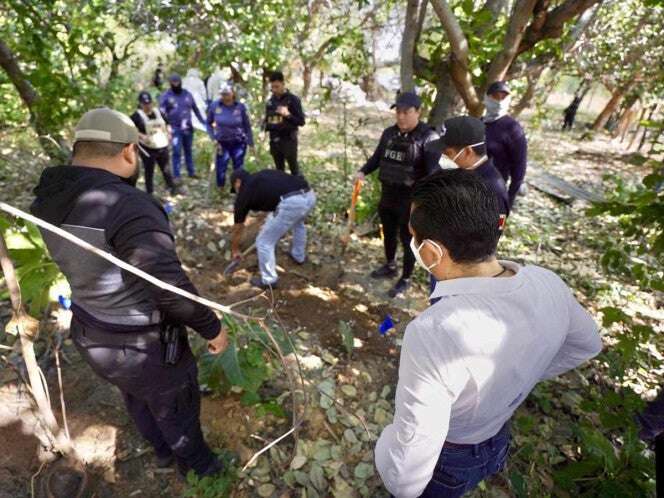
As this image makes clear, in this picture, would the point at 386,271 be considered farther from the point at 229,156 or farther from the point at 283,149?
the point at 229,156

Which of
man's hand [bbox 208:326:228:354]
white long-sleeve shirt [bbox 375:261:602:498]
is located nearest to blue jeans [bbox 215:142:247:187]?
man's hand [bbox 208:326:228:354]

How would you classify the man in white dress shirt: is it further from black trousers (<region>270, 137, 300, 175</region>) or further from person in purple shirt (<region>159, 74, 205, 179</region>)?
person in purple shirt (<region>159, 74, 205, 179</region>)

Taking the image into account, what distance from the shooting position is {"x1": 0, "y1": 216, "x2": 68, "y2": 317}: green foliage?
109 inches

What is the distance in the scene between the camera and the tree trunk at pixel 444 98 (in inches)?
179

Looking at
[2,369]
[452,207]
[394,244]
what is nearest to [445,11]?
[394,244]

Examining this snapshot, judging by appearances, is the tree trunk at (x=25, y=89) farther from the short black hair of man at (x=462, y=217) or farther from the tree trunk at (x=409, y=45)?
the short black hair of man at (x=462, y=217)

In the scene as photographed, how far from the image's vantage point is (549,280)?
1.36 meters

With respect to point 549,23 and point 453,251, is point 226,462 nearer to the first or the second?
point 453,251

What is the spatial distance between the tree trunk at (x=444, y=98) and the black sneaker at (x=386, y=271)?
1890mm

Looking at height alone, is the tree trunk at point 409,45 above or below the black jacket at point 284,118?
above

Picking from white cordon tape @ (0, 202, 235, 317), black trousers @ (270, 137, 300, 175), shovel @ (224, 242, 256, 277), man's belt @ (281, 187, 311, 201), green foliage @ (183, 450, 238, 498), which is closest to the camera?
white cordon tape @ (0, 202, 235, 317)

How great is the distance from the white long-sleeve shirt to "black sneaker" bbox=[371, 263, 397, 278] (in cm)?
311

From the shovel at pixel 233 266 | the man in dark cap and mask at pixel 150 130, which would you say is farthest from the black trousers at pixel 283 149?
the shovel at pixel 233 266

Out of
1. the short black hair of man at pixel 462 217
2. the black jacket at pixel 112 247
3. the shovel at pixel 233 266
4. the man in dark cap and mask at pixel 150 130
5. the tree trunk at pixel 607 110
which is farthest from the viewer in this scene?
the tree trunk at pixel 607 110
